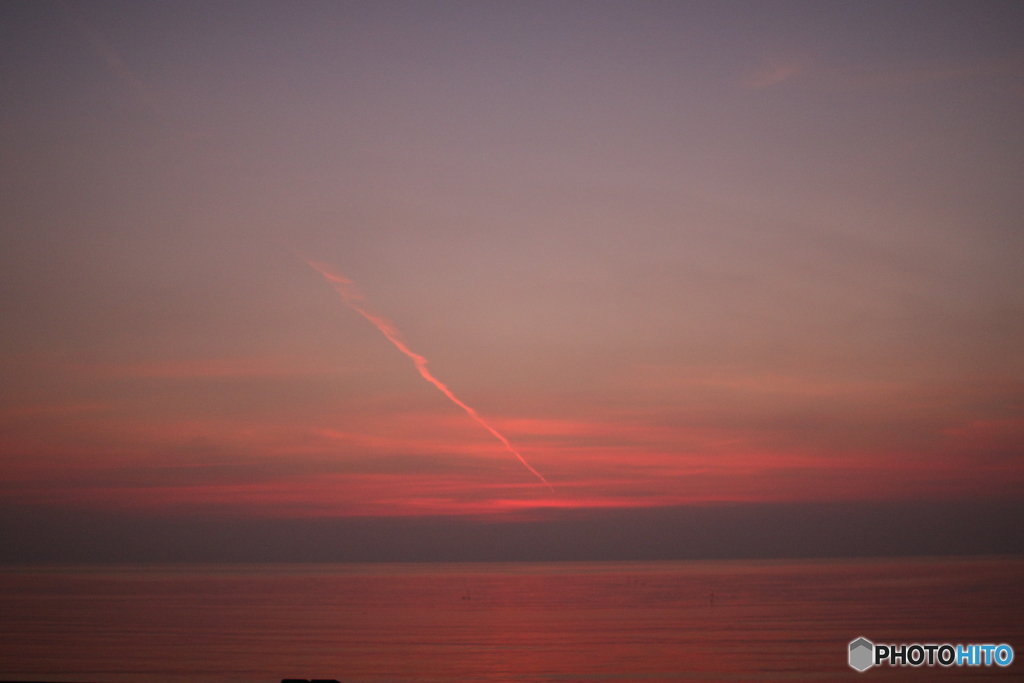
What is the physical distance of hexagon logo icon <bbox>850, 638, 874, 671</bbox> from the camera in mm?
43219

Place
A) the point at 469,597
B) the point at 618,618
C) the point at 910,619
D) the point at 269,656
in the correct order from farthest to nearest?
the point at 469,597 < the point at 618,618 < the point at 910,619 < the point at 269,656

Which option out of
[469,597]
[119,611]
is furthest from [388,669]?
[469,597]

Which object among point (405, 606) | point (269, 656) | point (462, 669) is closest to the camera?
point (462, 669)

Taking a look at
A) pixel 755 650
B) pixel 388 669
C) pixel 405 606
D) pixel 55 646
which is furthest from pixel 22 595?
pixel 755 650

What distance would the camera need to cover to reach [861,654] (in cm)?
4594

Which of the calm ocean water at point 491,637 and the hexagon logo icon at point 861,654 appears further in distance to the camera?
the hexagon logo icon at point 861,654

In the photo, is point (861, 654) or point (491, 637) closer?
point (861, 654)

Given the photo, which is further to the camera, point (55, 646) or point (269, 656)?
point (55, 646)

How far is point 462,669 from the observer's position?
4097 centimetres

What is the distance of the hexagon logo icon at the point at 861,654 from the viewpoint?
43.2 m

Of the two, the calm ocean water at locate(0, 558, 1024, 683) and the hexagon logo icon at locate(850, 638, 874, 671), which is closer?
the calm ocean water at locate(0, 558, 1024, 683)

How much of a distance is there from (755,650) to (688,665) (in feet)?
22.1

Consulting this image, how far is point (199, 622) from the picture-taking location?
67125mm

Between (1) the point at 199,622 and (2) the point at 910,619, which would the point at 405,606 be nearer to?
Result: (1) the point at 199,622
